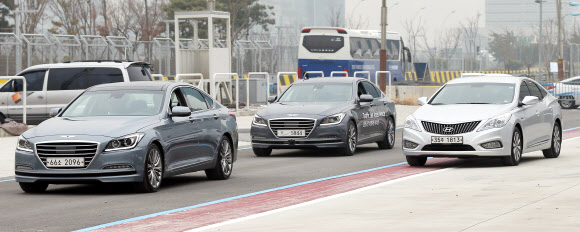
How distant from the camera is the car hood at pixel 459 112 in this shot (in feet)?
54.1

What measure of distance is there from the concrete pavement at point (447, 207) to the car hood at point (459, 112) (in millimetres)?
1370

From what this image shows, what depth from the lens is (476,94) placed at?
17.8 m

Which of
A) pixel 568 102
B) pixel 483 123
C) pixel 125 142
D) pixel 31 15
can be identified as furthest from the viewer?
pixel 31 15

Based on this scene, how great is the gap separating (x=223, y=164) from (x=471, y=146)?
3765 millimetres

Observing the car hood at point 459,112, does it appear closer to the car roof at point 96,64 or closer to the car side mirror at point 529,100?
the car side mirror at point 529,100

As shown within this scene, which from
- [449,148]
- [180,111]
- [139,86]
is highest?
[139,86]

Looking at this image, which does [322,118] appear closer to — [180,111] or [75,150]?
[180,111]

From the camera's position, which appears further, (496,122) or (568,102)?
(568,102)

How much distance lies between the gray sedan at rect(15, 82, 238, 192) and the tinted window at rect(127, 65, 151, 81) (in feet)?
29.7

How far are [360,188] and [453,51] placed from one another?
58.3 m

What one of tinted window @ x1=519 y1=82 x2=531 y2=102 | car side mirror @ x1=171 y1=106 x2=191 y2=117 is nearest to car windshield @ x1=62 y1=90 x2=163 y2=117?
car side mirror @ x1=171 y1=106 x2=191 y2=117

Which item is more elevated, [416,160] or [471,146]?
[471,146]

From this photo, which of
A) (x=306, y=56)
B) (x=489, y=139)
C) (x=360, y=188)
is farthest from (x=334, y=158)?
(x=306, y=56)

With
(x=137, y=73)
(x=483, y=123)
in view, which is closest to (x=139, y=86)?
(x=483, y=123)
